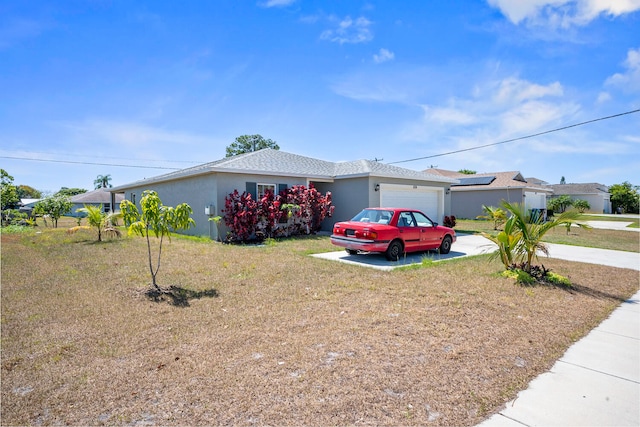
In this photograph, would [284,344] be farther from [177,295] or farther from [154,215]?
[154,215]

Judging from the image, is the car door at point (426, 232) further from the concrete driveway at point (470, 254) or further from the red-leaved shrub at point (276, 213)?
the red-leaved shrub at point (276, 213)

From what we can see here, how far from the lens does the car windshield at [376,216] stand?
9368 millimetres

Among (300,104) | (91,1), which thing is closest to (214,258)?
(91,1)

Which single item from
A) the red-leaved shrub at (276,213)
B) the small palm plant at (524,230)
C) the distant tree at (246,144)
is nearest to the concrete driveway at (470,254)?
the small palm plant at (524,230)

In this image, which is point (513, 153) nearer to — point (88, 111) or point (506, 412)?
point (506, 412)

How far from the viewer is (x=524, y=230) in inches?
270

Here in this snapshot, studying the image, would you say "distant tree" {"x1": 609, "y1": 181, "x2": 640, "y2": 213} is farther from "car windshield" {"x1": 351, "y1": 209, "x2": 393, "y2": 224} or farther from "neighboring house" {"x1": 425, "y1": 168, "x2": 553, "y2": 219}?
"car windshield" {"x1": 351, "y1": 209, "x2": 393, "y2": 224}

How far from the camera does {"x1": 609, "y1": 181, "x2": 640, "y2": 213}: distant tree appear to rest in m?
45.8

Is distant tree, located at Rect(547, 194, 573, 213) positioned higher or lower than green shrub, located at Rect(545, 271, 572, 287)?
higher

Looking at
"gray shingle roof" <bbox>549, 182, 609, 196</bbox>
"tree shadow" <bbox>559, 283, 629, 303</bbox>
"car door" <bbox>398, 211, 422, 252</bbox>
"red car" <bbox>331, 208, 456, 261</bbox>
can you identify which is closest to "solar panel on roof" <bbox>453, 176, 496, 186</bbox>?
"red car" <bbox>331, 208, 456, 261</bbox>

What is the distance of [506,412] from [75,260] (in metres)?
10.6

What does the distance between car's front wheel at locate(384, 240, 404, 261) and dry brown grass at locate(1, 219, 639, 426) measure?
1.54m

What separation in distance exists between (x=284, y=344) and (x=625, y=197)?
60.3 meters

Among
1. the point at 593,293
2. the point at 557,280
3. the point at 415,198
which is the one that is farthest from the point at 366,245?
the point at 415,198
